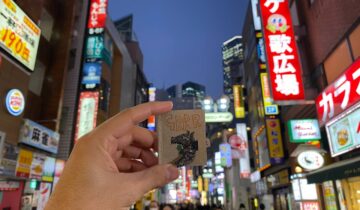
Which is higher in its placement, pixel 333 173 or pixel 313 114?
pixel 313 114

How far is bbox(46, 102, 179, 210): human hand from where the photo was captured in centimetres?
140

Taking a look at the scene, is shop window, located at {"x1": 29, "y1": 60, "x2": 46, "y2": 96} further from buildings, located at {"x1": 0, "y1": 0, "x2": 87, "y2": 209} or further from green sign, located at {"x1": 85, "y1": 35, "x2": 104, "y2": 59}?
green sign, located at {"x1": 85, "y1": 35, "x2": 104, "y2": 59}

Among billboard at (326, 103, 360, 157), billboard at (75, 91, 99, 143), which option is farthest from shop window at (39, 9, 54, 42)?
billboard at (326, 103, 360, 157)

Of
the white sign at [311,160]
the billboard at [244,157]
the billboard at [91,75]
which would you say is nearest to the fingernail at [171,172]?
the white sign at [311,160]

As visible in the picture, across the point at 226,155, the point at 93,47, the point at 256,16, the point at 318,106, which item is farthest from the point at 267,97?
the point at 226,155

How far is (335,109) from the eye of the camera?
28.1 feet

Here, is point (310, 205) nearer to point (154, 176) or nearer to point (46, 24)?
point (154, 176)

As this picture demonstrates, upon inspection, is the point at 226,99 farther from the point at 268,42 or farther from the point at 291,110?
the point at 268,42

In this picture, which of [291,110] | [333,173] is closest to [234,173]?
[291,110]

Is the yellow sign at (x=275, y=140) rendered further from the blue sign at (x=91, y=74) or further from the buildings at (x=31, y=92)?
the buildings at (x=31, y=92)

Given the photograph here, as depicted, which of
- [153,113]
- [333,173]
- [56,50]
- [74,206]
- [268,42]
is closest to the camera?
[74,206]

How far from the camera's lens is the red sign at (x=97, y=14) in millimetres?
16312

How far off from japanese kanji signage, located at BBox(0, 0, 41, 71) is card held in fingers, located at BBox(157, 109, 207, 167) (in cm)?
657

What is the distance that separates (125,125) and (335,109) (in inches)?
335
